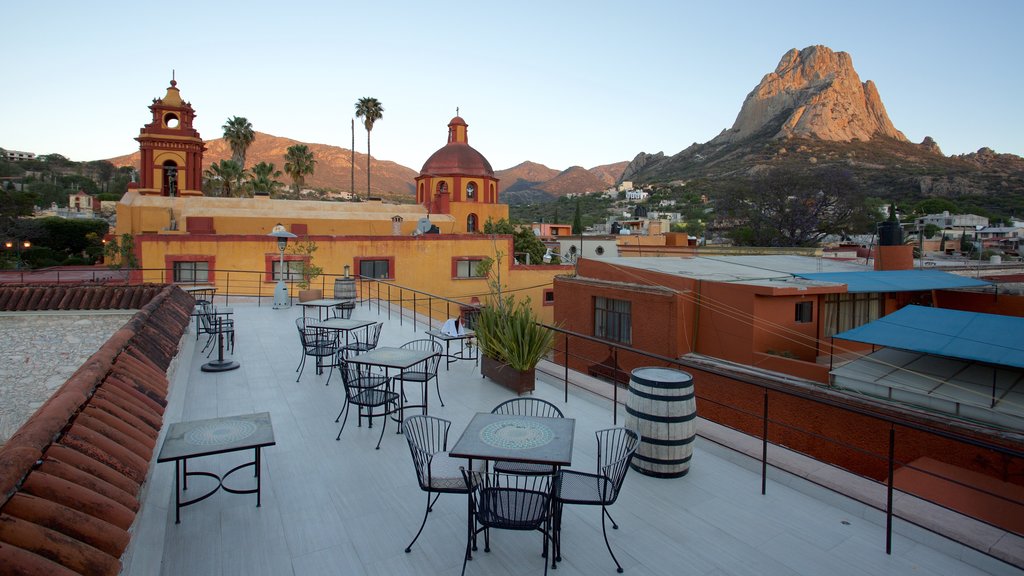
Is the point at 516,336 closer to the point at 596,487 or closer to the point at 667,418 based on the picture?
the point at 667,418

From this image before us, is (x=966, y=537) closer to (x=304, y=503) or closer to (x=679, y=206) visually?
(x=304, y=503)

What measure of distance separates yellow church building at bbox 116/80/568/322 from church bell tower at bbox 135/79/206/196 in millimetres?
60

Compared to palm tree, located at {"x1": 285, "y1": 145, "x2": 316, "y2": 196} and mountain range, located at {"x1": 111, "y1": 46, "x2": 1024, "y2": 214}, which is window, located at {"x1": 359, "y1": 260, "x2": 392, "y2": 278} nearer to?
palm tree, located at {"x1": 285, "y1": 145, "x2": 316, "y2": 196}

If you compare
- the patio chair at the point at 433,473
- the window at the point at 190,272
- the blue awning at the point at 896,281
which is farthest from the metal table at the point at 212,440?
the window at the point at 190,272

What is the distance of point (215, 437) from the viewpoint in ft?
13.0

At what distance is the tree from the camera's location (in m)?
41.2

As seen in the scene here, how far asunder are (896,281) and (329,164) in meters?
148

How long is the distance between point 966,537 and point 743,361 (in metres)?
12.2

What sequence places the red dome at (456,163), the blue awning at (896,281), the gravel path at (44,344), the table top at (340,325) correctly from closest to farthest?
the table top at (340,325) → the gravel path at (44,344) → the blue awning at (896,281) → the red dome at (456,163)

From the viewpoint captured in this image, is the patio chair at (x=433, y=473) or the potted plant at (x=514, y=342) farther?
the potted plant at (x=514, y=342)

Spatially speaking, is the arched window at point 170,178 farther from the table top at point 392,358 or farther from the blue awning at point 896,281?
the blue awning at point 896,281

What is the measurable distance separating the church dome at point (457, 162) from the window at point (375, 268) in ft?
50.9

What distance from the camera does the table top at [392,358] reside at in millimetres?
6020

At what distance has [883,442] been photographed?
40.4ft
